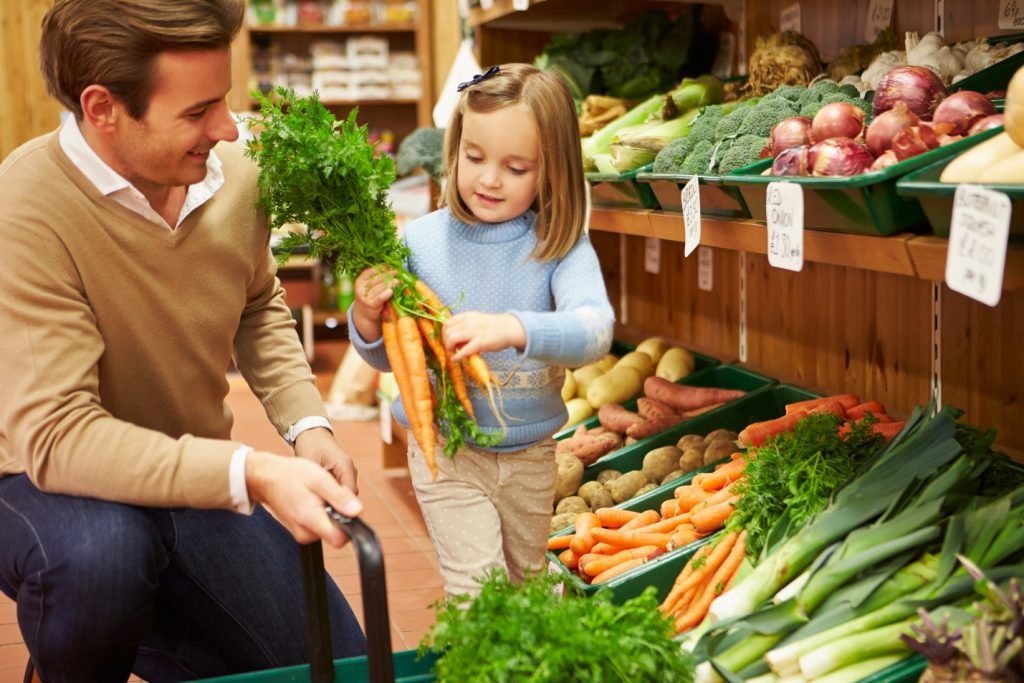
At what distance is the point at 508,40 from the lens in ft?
13.4

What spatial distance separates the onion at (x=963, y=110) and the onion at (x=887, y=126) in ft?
0.15

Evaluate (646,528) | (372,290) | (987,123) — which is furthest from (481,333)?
(646,528)

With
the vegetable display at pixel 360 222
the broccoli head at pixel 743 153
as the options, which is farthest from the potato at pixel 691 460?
the vegetable display at pixel 360 222

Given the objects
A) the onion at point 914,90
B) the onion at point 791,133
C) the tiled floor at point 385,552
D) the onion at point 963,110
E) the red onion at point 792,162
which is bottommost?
the tiled floor at point 385,552

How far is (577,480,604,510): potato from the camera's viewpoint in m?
2.97

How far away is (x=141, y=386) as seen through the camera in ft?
6.73

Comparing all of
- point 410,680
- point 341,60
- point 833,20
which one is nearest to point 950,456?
point 410,680

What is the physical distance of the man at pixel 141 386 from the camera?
68.8 inches

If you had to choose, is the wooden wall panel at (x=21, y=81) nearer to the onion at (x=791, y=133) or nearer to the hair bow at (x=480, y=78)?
the hair bow at (x=480, y=78)

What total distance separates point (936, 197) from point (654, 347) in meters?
2.20

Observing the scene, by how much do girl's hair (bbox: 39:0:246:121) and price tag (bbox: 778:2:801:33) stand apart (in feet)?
5.80

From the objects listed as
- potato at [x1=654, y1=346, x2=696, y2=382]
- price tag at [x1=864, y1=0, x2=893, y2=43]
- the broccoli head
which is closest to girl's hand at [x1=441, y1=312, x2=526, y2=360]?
the broccoli head

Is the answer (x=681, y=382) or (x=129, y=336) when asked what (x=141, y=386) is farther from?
(x=681, y=382)

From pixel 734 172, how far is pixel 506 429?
25.0 inches
